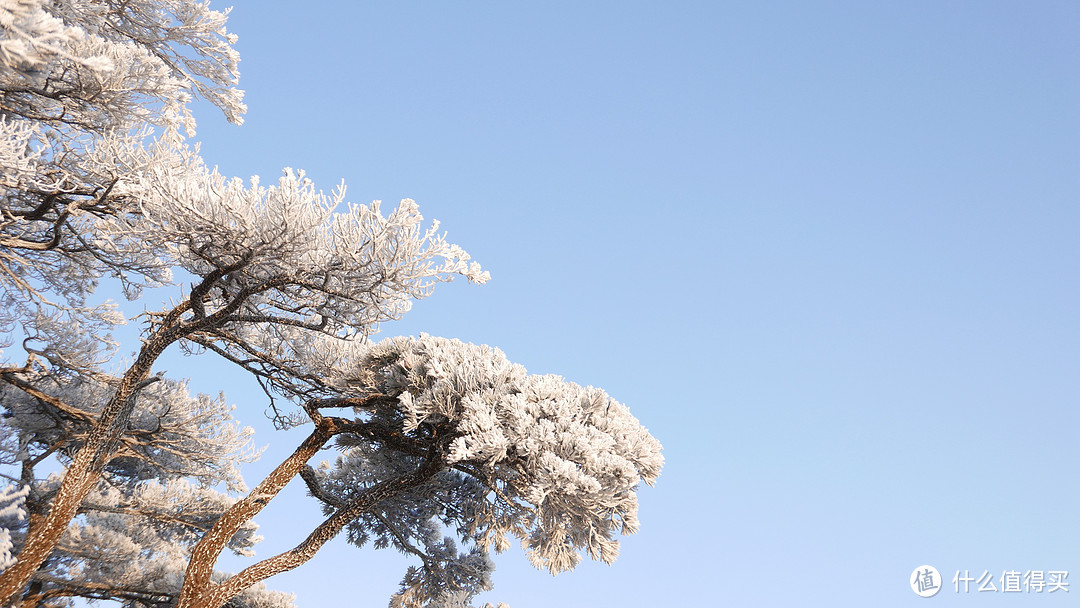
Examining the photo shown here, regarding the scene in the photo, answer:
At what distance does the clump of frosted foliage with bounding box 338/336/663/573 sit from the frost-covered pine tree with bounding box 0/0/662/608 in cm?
3

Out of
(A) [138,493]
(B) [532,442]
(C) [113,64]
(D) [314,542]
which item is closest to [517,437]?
(B) [532,442]

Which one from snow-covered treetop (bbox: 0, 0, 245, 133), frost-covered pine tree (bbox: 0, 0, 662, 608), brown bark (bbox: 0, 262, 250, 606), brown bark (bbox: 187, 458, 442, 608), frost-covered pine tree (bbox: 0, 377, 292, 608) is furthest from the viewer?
frost-covered pine tree (bbox: 0, 377, 292, 608)

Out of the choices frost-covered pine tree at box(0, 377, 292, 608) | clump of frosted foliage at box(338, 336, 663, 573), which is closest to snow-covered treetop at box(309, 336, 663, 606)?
clump of frosted foliage at box(338, 336, 663, 573)

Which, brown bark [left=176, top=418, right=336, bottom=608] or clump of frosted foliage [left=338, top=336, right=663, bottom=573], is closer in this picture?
clump of frosted foliage [left=338, top=336, right=663, bottom=573]

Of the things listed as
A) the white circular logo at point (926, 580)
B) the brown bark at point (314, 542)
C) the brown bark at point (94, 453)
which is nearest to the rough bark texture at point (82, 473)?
the brown bark at point (94, 453)

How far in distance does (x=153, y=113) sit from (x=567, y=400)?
5.40 m

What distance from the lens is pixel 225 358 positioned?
1038cm

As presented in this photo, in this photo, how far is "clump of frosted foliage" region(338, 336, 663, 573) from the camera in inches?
324

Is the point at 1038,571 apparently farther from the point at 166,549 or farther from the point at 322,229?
the point at 166,549

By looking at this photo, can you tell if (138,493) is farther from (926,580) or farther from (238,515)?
(926,580)

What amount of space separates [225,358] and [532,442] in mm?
4621

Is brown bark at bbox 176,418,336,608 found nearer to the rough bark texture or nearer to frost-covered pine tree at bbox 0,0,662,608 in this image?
frost-covered pine tree at bbox 0,0,662,608

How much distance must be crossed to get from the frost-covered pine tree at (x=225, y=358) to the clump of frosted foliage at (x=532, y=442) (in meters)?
0.03

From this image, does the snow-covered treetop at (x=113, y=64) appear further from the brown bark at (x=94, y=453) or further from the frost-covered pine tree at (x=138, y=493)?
the frost-covered pine tree at (x=138, y=493)
